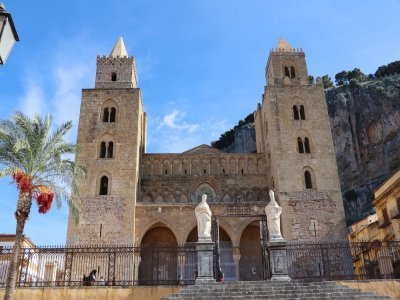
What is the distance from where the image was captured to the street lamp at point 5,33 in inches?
168

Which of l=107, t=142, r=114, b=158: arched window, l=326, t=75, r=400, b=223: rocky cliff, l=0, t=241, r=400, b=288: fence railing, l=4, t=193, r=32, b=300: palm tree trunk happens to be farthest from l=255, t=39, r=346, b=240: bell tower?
l=326, t=75, r=400, b=223: rocky cliff

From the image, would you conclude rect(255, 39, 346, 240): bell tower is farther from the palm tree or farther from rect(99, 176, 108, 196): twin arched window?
the palm tree

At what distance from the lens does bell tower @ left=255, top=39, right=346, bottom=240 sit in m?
27.1

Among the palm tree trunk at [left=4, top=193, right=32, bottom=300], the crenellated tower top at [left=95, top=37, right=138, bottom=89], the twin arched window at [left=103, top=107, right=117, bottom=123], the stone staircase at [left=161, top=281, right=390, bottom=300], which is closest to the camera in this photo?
the stone staircase at [left=161, top=281, right=390, bottom=300]

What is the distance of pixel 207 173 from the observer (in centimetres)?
3272

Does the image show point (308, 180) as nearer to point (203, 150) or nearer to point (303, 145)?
point (303, 145)

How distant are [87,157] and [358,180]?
3859cm

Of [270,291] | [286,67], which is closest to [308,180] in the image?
[286,67]

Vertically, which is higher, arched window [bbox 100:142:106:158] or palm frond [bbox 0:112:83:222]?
arched window [bbox 100:142:106:158]

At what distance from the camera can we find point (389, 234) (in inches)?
1034

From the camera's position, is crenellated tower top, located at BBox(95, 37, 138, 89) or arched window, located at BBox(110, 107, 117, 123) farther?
crenellated tower top, located at BBox(95, 37, 138, 89)

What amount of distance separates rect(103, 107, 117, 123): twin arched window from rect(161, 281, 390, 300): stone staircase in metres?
18.3

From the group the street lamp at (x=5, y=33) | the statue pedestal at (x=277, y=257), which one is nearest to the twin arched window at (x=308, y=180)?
the statue pedestal at (x=277, y=257)

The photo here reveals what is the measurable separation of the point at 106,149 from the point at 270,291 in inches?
708
